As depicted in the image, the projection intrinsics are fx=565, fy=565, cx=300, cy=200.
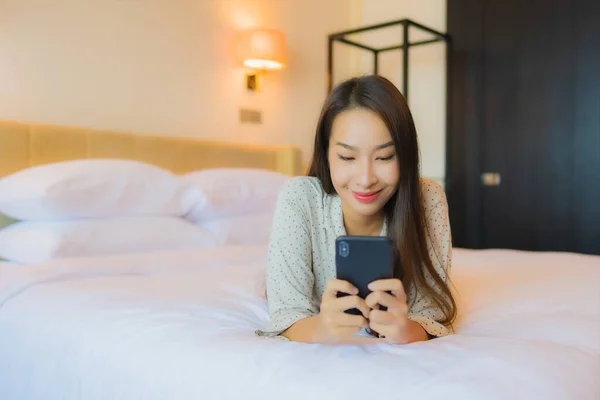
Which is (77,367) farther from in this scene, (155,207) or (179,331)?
(155,207)

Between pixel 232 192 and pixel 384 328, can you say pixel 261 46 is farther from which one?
pixel 384 328

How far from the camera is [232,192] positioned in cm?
222

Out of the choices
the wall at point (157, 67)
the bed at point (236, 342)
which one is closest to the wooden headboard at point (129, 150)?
the wall at point (157, 67)

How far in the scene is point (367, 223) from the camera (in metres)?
1.10

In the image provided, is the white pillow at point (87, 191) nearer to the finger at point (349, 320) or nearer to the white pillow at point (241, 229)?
the white pillow at point (241, 229)

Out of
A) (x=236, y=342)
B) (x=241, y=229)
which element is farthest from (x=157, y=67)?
(x=236, y=342)

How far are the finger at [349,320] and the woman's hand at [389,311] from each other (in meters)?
0.01

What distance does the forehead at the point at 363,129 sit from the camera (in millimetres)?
929

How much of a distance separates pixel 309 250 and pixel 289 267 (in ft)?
0.19

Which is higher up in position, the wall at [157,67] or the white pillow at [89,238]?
the wall at [157,67]

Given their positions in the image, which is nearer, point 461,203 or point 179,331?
point 179,331

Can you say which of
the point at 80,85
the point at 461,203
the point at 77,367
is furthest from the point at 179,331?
the point at 461,203

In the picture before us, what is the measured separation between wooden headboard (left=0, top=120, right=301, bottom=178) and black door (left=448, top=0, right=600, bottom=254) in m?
1.11

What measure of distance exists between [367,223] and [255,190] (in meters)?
1.25
